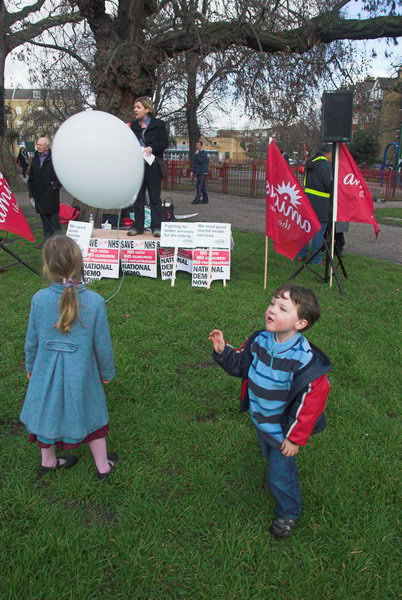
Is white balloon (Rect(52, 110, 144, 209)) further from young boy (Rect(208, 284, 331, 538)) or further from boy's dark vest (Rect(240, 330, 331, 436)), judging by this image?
boy's dark vest (Rect(240, 330, 331, 436))

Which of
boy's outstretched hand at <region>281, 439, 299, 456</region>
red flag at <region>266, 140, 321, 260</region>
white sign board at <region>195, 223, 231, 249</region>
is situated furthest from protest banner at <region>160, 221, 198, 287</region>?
boy's outstretched hand at <region>281, 439, 299, 456</region>

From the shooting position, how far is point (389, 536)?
2.32m

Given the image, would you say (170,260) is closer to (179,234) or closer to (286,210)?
(179,234)

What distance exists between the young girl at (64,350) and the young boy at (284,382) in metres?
0.65

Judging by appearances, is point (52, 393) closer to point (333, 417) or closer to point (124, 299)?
point (333, 417)

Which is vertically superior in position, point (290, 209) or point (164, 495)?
point (290, 209)

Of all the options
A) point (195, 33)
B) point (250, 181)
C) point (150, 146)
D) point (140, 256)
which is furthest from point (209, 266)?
point (250, 181)

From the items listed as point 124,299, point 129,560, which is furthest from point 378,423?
point 124,299

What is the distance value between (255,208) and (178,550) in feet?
47.6

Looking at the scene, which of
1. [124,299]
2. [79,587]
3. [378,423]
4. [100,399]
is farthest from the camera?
[124,299]

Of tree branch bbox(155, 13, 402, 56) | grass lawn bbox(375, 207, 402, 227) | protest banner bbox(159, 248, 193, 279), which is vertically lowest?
protest banner bbox(159, 248, 193, 279)

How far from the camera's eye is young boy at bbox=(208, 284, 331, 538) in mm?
2104

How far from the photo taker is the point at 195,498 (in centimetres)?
257

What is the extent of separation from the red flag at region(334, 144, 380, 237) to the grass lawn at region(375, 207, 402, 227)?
23.8 ft
